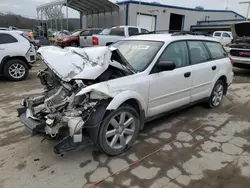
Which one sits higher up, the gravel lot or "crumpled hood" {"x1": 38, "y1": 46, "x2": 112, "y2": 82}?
"crumpled hood" {"x1": 38, "y1": 46, "x2": 112, "y2": 82}

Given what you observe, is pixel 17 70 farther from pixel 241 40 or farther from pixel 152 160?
pixel 241 40

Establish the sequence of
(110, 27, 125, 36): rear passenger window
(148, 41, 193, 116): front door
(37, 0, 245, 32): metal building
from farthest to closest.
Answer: (37, 0, 245, 32): metal building → (110, 27, 125, 36): rear passenger window → (148, 41, 193, 116): front door

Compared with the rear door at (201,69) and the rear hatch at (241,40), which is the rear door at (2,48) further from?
the rear hatch at (241,40)

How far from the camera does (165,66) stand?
3.20m

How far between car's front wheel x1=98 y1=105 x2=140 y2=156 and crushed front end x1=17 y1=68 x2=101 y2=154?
231 mm

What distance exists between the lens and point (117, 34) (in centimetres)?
1193

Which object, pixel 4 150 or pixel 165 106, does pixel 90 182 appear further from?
pixel 165 106

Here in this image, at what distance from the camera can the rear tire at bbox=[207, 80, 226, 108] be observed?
481 cm

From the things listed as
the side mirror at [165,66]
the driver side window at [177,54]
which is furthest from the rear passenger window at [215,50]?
the side mirror at [165,66]

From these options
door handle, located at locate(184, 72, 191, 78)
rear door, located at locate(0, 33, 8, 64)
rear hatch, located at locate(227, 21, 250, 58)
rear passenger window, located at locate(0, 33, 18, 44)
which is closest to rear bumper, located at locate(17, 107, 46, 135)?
door handle, located at locate(184, 72, 191, 78)

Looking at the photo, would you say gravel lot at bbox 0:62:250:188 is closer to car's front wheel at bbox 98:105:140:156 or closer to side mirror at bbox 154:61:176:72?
car's front wheel at bbox 98:105:140:156

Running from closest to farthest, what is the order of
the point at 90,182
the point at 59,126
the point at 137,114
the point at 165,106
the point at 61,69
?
the point at 90,182, the point at 59,126, the point at 61,69, the point at 137,114, the point at 165,106

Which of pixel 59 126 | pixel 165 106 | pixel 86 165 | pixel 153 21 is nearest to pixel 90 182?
pixel 86 165

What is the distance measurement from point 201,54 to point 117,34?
8.27m
